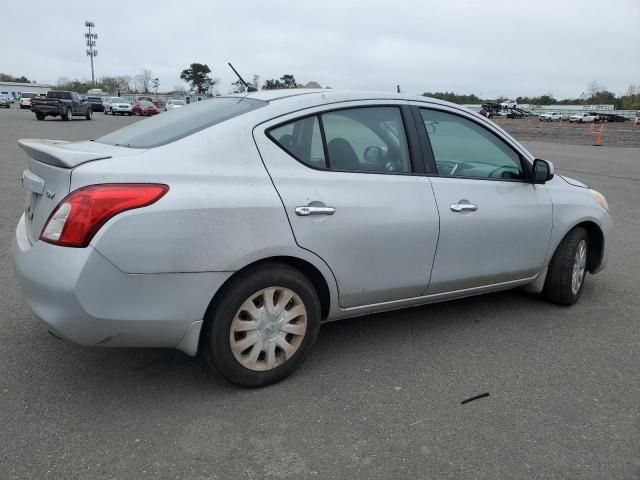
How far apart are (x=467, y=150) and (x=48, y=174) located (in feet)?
8.96

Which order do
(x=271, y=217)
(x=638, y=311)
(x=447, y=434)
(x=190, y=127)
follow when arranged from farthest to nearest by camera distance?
(x=638, y=311), (x=190, y=127), (x=271, y=217), (x=447, y=434)

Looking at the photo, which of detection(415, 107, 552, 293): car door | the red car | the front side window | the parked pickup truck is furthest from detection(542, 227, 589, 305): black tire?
the red car

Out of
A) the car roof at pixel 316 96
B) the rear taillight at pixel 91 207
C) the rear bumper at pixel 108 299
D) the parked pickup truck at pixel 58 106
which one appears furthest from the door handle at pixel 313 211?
the parked pickup truck at pixel 58 106

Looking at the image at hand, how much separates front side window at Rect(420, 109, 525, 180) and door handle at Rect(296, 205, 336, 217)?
3.29ft

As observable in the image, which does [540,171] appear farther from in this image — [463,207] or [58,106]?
[58,106]

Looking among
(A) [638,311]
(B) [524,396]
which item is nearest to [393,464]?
(B) [524,396]

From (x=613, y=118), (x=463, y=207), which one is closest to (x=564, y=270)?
(x=463, y=207)

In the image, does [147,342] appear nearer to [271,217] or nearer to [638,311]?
[271,217]

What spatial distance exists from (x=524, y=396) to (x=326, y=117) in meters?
1.97

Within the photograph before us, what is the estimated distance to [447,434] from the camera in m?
→ 2.81

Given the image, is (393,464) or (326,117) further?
(326,117)

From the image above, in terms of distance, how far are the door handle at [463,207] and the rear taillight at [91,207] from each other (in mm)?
1919

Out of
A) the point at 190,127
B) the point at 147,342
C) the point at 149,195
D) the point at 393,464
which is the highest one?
the point at 190,127

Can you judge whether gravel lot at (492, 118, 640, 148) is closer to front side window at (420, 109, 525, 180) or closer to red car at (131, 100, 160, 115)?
front side window at (420, 109, 525, 180)
